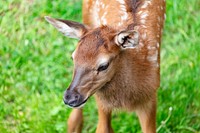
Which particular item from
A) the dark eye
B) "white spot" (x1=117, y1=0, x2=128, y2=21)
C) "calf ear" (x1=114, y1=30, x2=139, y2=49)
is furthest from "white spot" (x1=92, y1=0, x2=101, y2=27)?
the dark eye

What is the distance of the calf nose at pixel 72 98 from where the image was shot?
205 inches

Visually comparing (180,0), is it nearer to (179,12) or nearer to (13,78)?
(179,12)

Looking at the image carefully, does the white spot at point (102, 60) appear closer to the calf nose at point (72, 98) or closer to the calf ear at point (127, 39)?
the calf ear at point (127, 39)

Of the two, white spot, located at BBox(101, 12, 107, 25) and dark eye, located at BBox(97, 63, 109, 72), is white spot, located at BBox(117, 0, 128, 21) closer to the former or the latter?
white spot, located at BBox(101, 12, 107, 25)

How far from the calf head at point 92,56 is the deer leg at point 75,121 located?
1.24 meters

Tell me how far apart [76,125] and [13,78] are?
98cm

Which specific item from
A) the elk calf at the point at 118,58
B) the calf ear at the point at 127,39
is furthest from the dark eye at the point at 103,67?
the calf ear at the point at 127,39

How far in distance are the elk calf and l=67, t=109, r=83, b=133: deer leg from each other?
0.45 metres

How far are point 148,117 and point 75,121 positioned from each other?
88cm

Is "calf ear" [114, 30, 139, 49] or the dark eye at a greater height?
"calf ear" [114, 30, 139, 49]

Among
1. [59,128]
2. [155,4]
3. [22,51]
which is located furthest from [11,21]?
[155,4]

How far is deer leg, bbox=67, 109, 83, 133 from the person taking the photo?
21.8 feet

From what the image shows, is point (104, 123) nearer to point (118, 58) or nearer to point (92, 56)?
point (118, 58)

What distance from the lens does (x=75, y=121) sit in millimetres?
6633
